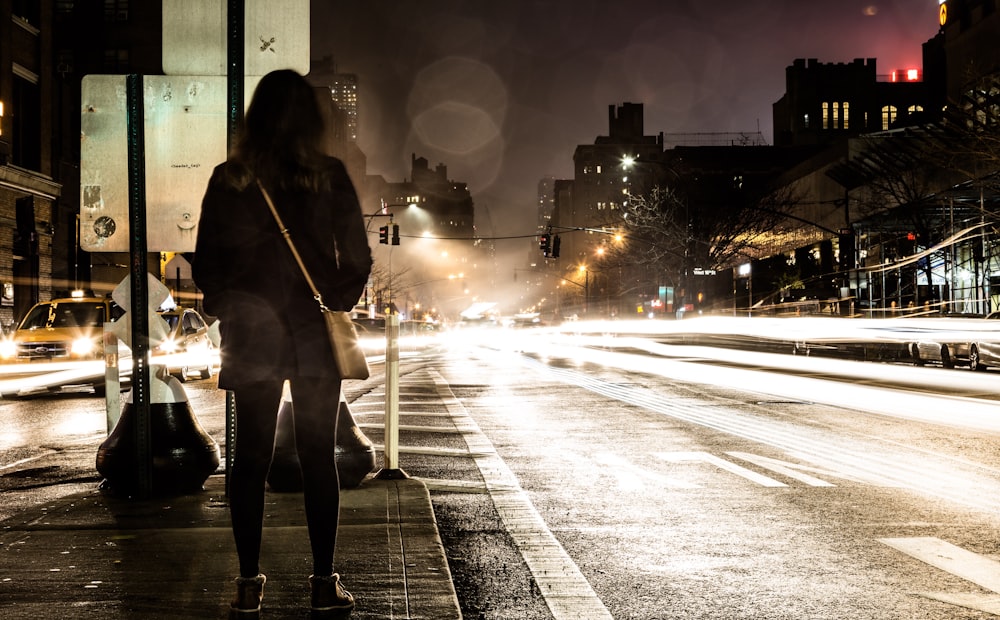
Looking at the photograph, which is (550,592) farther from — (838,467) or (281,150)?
(838,467)

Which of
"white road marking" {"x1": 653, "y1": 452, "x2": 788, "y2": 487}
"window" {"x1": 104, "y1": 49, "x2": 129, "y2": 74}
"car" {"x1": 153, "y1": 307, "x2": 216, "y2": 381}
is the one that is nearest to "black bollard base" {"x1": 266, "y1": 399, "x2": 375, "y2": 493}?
"white road marking" {"x1": 653, "y1": 452, "x2": 788, "y2": 487}

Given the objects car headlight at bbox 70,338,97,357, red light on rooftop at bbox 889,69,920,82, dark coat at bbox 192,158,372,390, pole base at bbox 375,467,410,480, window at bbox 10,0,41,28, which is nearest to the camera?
dark coat at bbox 192,158,372,390

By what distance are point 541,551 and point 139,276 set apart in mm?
2994

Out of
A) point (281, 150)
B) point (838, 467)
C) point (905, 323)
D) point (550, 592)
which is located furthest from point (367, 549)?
point (905, 323)

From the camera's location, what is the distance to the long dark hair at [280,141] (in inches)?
139

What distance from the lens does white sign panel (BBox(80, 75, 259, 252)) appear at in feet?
19.3

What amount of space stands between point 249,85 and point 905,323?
25.7m

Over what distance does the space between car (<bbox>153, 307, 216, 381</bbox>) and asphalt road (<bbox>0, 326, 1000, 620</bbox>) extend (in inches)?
199

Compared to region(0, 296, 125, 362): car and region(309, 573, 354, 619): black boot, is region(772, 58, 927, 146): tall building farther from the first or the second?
region(309, 573, 354, 619): black boot

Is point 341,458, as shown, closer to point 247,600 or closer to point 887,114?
point 247,600

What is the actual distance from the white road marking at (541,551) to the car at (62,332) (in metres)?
12.5

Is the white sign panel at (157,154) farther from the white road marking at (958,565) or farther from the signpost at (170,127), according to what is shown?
the white road marking at (958,565)

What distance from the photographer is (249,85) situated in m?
5.72

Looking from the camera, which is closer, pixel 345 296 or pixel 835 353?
pixel 345 296
